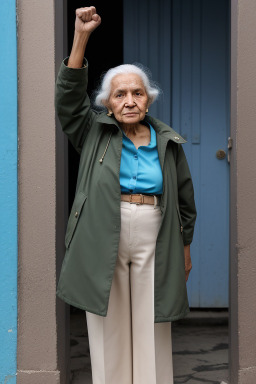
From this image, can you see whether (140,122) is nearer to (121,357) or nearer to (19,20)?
(19,20)

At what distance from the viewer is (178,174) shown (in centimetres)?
315

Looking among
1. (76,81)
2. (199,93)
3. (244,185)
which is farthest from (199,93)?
(76,81)

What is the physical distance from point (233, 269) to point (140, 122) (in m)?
1.07

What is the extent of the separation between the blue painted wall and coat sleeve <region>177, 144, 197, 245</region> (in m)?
0.96

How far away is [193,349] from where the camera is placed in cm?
446

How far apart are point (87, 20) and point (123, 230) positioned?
1004mm

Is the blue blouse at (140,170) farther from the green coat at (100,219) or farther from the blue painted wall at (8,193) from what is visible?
the blue painted wall at (8,193)

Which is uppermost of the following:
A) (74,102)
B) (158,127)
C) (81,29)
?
(81,29)

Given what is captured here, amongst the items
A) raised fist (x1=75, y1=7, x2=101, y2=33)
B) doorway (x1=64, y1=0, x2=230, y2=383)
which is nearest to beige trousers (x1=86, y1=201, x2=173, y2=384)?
raised fist (x1=75, y1=7, x2=101, y2=33)

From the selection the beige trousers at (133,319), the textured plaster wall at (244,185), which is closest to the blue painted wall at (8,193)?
the beige trousers at (133,319)

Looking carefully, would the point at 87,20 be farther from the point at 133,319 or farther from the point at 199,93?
the point at 199,93

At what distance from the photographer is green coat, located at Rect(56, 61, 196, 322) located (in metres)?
2.84

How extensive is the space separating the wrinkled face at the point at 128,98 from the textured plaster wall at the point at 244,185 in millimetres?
723

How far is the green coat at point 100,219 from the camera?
9.30ft
